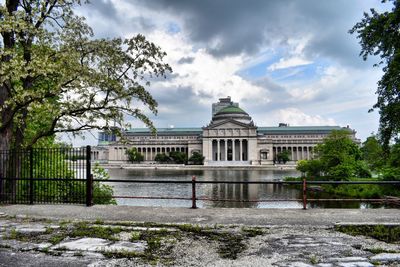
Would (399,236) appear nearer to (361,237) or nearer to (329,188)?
(361,237)

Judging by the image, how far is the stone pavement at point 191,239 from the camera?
721 centimetres

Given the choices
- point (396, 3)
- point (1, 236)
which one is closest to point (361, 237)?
point (1, 236)

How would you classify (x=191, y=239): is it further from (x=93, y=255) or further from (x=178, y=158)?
(x=178, y=158)

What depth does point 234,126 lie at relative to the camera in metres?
168

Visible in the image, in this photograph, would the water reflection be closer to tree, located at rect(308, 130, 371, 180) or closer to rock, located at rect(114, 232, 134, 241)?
rock, located at rect(114, 232, 134, 241)

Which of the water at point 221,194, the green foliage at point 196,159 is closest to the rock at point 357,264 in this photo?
the water at point 221,194

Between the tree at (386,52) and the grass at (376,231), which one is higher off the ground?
the tree at (386,52)

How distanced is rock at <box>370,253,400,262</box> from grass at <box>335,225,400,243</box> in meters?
1.40

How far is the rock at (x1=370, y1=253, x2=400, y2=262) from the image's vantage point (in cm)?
716

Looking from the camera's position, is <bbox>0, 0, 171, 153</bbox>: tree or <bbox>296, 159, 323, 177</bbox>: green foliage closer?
<bbox>0, 0, 171, 153</bbox>: tree

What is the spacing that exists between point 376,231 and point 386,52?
17.6 m

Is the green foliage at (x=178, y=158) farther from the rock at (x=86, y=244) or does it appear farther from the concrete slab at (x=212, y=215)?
the rock at (x=86, y=244)

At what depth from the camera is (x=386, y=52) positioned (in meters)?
23.7

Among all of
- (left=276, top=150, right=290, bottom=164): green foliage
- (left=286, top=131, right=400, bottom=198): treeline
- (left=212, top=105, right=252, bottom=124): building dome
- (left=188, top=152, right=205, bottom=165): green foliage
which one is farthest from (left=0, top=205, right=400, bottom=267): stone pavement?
(left=212, top=105, right=252, bottom=124): building dome
